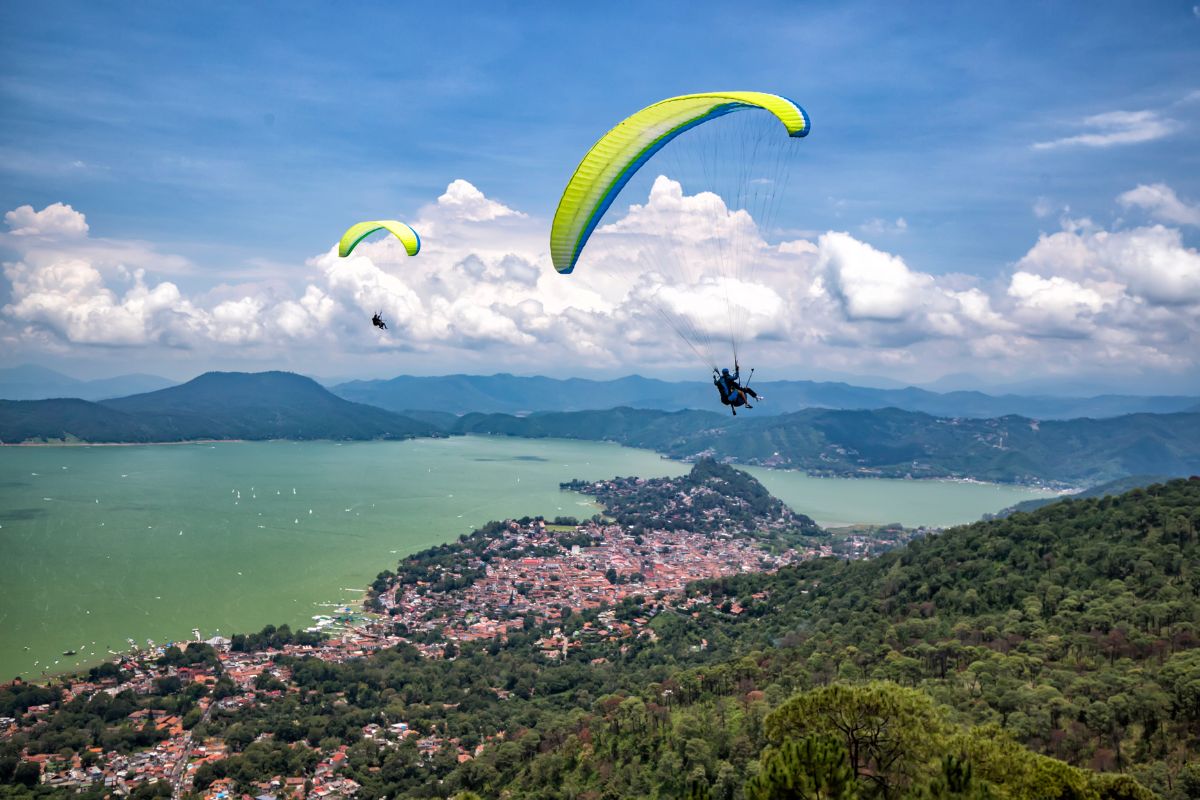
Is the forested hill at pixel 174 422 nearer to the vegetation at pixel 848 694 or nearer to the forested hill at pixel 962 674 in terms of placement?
the vegetation at pixel 848 694

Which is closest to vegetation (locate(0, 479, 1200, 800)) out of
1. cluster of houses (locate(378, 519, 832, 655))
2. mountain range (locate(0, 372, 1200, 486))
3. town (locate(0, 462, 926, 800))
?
town (locate(0, 462, 926, 800))

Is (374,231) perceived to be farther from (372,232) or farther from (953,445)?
(953,445)

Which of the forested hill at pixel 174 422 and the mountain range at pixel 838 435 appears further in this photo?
the mountain range at pixel 838 435

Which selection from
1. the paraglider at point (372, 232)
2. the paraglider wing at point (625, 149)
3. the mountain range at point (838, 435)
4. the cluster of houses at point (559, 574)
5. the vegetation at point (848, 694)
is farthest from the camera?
the mountain range at point (838, 435)

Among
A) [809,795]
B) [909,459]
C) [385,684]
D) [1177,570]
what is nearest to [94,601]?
[385,684]

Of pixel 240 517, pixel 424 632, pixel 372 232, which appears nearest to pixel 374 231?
pixel 372 232

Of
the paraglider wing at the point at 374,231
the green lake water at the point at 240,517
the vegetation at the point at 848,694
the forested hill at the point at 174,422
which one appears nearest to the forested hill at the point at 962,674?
the vegetation at the point at 848,694
